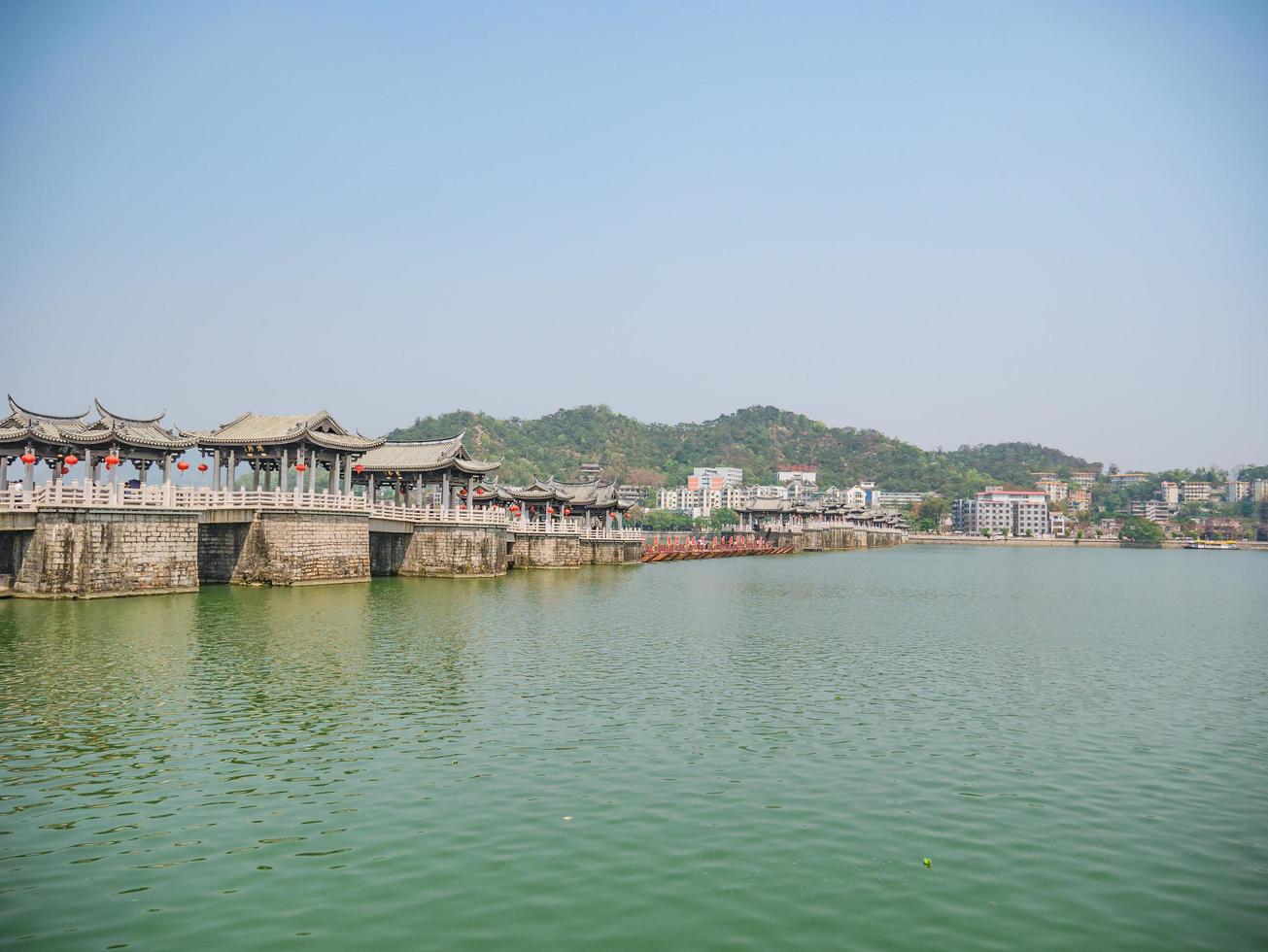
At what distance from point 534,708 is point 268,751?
5.50 m

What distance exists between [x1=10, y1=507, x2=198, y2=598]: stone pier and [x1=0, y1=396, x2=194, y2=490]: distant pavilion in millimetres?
2905

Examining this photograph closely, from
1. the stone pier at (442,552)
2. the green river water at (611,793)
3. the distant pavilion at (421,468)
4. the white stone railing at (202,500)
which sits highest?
the distant pavilion at (421,468)

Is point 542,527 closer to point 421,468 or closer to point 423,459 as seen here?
point 423,459

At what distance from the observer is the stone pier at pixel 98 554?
33.9m

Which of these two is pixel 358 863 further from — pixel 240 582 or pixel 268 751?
pixel 240 582

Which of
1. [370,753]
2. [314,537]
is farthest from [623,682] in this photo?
[314,537]

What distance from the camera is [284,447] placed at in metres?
45.2

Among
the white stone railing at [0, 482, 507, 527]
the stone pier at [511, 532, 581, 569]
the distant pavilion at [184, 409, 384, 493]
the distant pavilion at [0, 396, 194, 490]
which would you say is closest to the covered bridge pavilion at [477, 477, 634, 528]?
the stone pier at [511, 532, 581, 569]

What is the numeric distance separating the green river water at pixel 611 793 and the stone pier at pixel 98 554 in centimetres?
555

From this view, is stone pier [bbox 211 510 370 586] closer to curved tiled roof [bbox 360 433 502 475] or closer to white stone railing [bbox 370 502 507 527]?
white stone railing [bbox 370 502 507 527]

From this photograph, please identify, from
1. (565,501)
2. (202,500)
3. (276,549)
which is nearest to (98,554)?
(202,500)

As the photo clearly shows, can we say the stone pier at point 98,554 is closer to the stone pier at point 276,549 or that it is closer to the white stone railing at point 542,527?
the stone pier at point 276,549

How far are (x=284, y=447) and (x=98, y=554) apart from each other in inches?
462

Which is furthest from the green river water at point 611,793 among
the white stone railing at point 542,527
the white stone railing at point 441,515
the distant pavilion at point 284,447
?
the white stone railing at point 542,527
